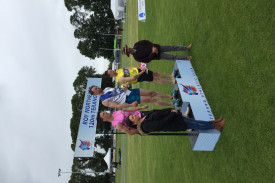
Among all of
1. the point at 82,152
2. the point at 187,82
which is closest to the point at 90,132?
the point at 82,152

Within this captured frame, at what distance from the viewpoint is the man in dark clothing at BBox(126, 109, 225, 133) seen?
136 inches

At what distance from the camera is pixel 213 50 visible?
13.5 ft

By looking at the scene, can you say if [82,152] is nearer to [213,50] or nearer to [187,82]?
[187,82]

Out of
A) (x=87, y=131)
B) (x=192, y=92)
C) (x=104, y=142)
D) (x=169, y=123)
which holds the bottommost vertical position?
(x=104, y=142)

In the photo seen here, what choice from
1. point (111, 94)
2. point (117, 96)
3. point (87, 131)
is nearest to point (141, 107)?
point (117, 96)

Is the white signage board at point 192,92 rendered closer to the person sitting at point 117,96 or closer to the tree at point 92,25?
the person sitting at point 117,96

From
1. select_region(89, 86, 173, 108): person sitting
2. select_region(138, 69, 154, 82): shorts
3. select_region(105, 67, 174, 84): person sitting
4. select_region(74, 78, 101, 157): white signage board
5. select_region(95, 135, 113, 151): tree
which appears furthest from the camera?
select_region(95, 135, 113, 151): tree

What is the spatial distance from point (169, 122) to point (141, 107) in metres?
1.31

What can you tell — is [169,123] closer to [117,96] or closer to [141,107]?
[141,107]

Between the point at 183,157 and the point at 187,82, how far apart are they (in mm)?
2238

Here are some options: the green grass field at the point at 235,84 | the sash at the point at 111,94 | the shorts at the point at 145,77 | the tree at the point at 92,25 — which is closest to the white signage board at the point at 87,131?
the green grass field at the point at 235,84

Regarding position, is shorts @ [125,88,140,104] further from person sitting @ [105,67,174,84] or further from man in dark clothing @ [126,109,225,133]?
man in dark clothing @ [126,109,225,133]

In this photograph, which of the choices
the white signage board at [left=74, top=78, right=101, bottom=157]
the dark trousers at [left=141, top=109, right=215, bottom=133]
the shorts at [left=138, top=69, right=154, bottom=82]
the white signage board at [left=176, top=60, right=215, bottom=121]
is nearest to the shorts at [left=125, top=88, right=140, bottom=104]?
the shorts at [left=138, top=69, right=154, bottom=82]

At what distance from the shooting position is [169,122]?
11.5 ft
